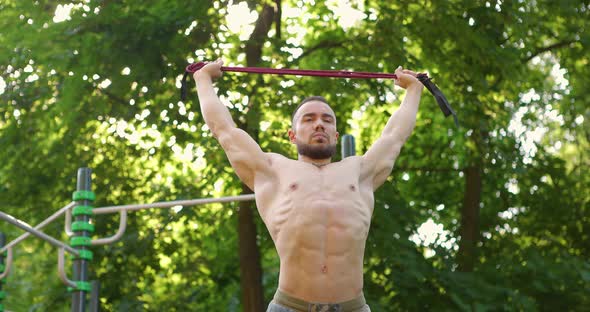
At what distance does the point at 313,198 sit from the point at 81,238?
3.88 meters

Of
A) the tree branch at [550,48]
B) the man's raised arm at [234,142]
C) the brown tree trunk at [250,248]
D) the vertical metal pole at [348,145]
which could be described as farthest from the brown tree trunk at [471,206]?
the man's raised arm at [234,142]

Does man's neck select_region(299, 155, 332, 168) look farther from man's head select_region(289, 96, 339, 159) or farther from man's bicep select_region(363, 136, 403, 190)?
man's bicep select_region(363, 136, 403, 190)

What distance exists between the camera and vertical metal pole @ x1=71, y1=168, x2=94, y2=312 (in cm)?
779

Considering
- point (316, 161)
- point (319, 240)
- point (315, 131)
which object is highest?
point (315, 131)

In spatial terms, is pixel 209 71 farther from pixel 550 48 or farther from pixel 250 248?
pixel 550 48

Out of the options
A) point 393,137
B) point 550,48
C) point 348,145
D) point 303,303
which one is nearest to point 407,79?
point 393,137

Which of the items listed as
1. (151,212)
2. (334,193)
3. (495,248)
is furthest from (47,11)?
(334,193)

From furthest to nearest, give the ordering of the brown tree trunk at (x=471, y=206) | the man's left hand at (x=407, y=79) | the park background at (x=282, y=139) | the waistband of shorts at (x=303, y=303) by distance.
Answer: the brown tree trunk at (x=471, y=206) < the park background at (x=282, y=139) < the man's left hand at (x=407, y=79) < the waistband of shorts at (x=303, y=303)

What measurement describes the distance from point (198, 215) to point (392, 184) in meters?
2.38

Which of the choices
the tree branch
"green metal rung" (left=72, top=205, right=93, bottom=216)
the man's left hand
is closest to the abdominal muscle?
the man's left hand

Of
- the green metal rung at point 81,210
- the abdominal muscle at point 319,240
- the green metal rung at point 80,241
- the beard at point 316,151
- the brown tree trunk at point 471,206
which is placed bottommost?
the abdominal muscle at point 319,240

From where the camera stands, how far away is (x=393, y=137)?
480cm

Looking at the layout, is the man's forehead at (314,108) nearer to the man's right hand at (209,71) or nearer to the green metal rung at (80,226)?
the man's right hand at (209,71)

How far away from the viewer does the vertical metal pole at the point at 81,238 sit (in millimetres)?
7785
